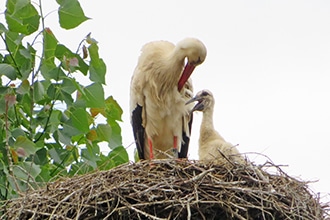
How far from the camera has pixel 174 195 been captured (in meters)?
6.02

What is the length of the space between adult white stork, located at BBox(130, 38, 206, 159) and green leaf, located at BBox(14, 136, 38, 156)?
4.70ft

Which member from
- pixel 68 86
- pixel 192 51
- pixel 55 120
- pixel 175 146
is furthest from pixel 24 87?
pixel 175 146

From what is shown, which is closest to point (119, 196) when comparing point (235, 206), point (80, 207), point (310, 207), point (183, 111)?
point (80, 207)

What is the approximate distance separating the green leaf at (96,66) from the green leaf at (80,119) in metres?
0.25

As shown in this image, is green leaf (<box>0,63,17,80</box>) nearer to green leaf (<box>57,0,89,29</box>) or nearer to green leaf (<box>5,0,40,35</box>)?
green leaf (<box>5,0,40,35</box>)

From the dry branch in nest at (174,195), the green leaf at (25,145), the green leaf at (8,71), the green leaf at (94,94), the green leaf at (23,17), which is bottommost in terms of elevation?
the dry branch in nest at (174,195)

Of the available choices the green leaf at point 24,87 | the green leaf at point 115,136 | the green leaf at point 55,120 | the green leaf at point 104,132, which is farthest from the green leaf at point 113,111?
the green leaf at point 24,87

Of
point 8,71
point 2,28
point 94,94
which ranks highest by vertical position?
point 2,28

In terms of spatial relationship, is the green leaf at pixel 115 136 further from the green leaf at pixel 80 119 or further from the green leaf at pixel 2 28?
the green leaf at pixel 2 28

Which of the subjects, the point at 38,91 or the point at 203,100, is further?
the point at 203,100

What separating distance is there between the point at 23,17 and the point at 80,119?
0.75 meters

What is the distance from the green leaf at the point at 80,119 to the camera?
7254mm

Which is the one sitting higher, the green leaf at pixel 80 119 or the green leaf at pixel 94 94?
the green leaf at pixel 94 94

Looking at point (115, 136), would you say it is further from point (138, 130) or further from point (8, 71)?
point (8, 71)
